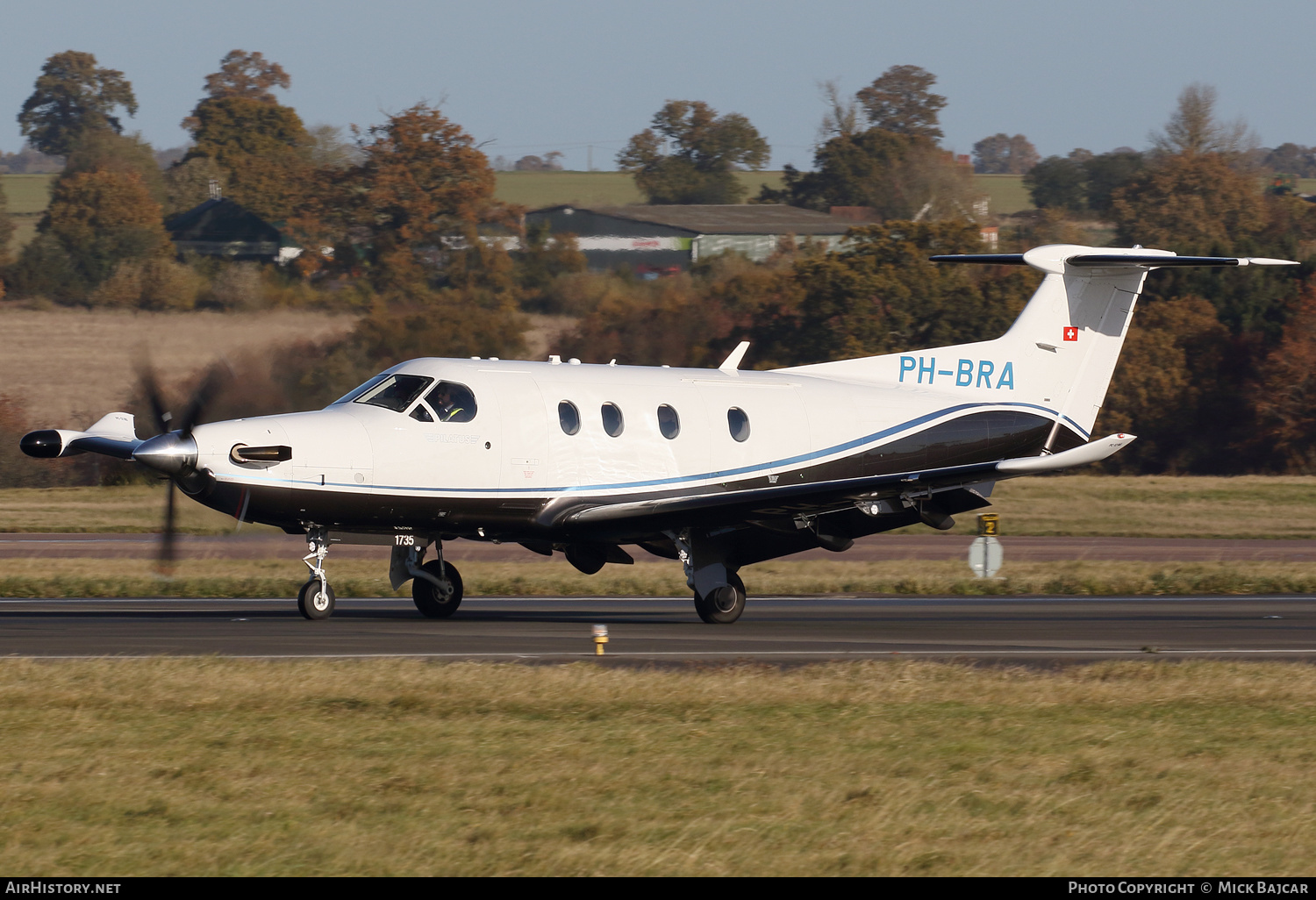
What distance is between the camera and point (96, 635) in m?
16.4

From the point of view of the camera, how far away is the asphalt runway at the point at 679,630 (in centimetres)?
1546

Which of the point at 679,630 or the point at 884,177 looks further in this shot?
the point at 884,177

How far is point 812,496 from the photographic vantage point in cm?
1842

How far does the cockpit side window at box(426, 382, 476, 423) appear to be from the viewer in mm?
18391

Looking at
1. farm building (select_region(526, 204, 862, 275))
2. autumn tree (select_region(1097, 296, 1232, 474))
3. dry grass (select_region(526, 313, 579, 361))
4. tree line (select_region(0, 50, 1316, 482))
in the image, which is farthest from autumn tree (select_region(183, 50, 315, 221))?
autumn tree (select_region(1097, 296, 1232, 474))

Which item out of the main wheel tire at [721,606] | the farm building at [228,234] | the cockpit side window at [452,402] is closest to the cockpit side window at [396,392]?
the cockpit side window at [452,402]

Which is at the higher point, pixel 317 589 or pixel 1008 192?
pixel 1008 192

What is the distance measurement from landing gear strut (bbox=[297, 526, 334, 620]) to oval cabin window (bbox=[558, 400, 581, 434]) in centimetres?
319

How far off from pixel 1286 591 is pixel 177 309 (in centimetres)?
3596

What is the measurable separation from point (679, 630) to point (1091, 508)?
2973cm

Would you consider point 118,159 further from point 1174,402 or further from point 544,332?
point 1174,402

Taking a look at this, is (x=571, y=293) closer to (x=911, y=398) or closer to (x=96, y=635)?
(x=911, y=398)

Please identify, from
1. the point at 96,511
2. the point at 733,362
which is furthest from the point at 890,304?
the point at 733,362
